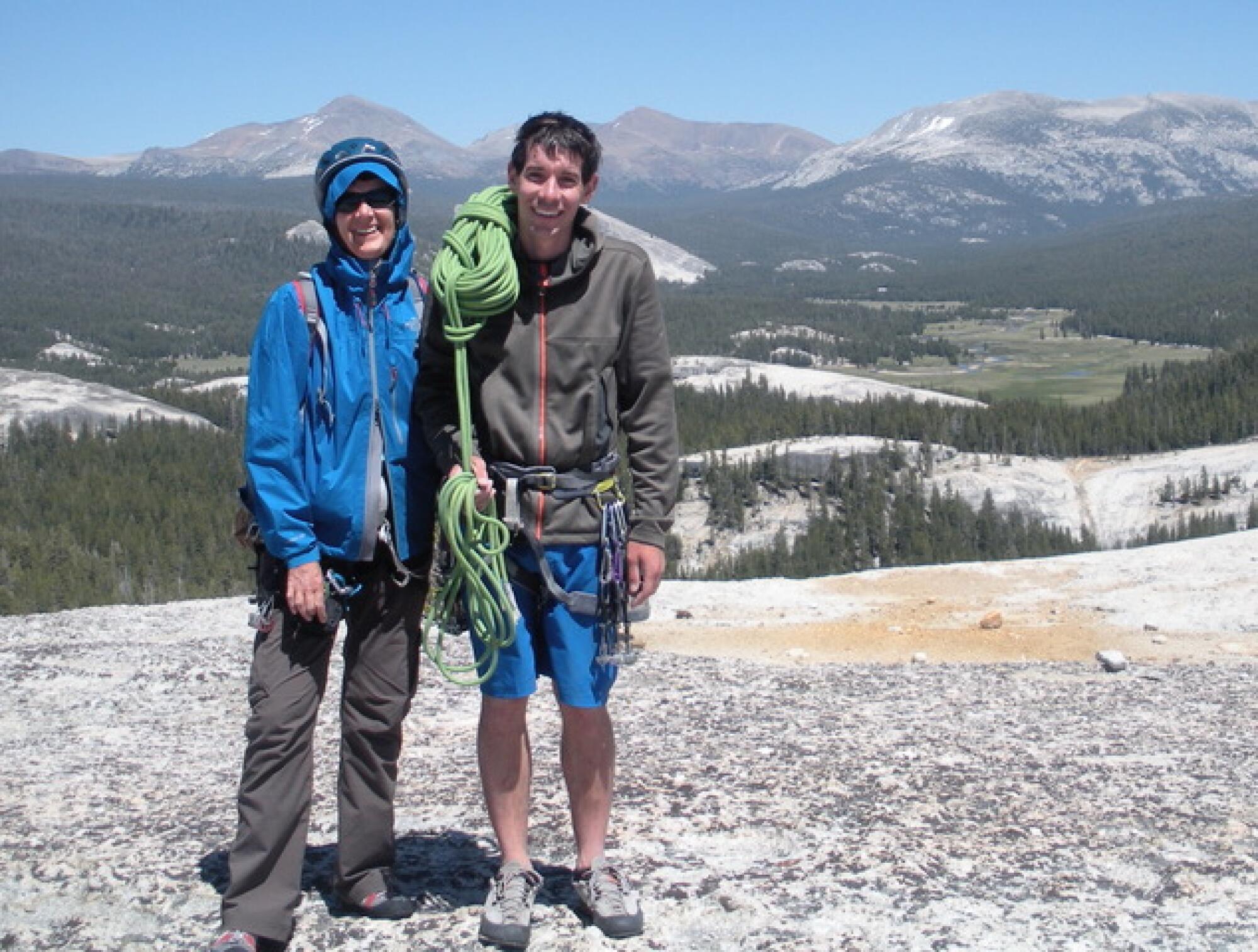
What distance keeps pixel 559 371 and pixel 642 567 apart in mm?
849

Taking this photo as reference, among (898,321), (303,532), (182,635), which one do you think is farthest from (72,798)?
(898,321)

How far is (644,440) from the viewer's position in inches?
210

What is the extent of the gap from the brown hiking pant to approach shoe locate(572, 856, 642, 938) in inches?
34.9

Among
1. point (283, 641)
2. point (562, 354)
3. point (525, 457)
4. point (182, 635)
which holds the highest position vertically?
point (562, 354)

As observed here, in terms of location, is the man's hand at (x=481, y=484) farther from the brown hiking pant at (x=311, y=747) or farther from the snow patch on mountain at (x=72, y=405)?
the snow patch on mountain at (x=72, y=405)

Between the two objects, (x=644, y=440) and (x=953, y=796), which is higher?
(x=644, y=440)

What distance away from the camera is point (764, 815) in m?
7.14

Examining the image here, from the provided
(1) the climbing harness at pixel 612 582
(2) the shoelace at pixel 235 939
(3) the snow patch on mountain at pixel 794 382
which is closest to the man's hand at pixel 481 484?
(1) the climbing harness at pixel 612 582

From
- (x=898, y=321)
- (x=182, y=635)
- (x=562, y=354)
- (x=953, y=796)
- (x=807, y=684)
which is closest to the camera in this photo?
(x=562, y=354)

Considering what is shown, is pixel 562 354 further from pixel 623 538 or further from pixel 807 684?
pixel 807 684

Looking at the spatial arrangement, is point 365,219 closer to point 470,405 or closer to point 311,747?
point 470,405

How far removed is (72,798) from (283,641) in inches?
127

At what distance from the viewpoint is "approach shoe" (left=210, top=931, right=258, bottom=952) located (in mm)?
5234

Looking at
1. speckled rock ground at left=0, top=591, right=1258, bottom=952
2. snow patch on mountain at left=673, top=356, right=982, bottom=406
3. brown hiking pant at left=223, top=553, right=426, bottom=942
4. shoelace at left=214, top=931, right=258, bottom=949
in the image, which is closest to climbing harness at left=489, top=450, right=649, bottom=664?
brown hiking pant at left=223, top=553, right=426, bottom=942
